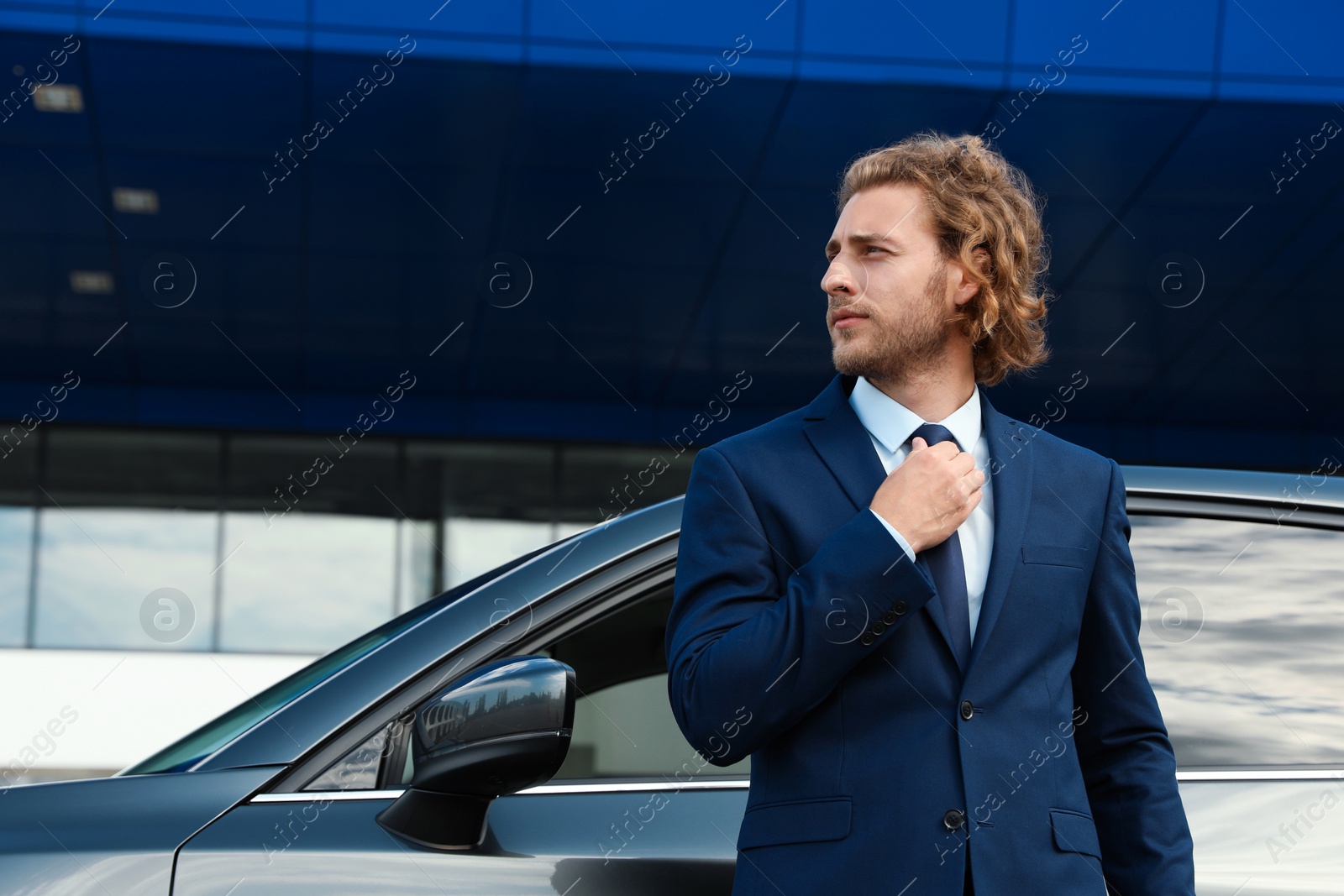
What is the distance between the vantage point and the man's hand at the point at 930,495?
1.50 metres

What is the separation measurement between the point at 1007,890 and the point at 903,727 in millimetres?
226

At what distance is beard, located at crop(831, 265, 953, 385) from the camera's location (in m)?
1.76

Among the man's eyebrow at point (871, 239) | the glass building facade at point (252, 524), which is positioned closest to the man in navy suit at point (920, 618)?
the man's eyebrow at point (871, 239)

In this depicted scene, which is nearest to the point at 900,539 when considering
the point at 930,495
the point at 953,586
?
the point at 930,495

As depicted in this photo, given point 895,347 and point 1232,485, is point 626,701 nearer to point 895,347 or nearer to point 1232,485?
point 895,347

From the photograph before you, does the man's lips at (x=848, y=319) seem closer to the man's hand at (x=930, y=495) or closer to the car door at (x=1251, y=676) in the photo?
the man's hand at (x=930, y=495)

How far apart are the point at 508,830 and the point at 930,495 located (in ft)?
2.75

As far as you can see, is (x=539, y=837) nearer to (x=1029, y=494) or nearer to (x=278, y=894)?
(x=278, y=894)

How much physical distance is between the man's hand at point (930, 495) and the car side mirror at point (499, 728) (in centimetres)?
49

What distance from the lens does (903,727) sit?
154 centimetres

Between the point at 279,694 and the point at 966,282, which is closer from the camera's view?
the point at 966,282

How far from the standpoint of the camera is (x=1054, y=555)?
168 cm

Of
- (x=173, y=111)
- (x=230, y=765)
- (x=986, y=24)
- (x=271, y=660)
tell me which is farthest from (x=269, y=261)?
(x=230, y=765)

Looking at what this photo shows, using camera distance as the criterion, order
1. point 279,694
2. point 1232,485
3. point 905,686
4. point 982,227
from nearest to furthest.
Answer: point 905,686 < point 982,227 < point 279,694 < point 1232,485
